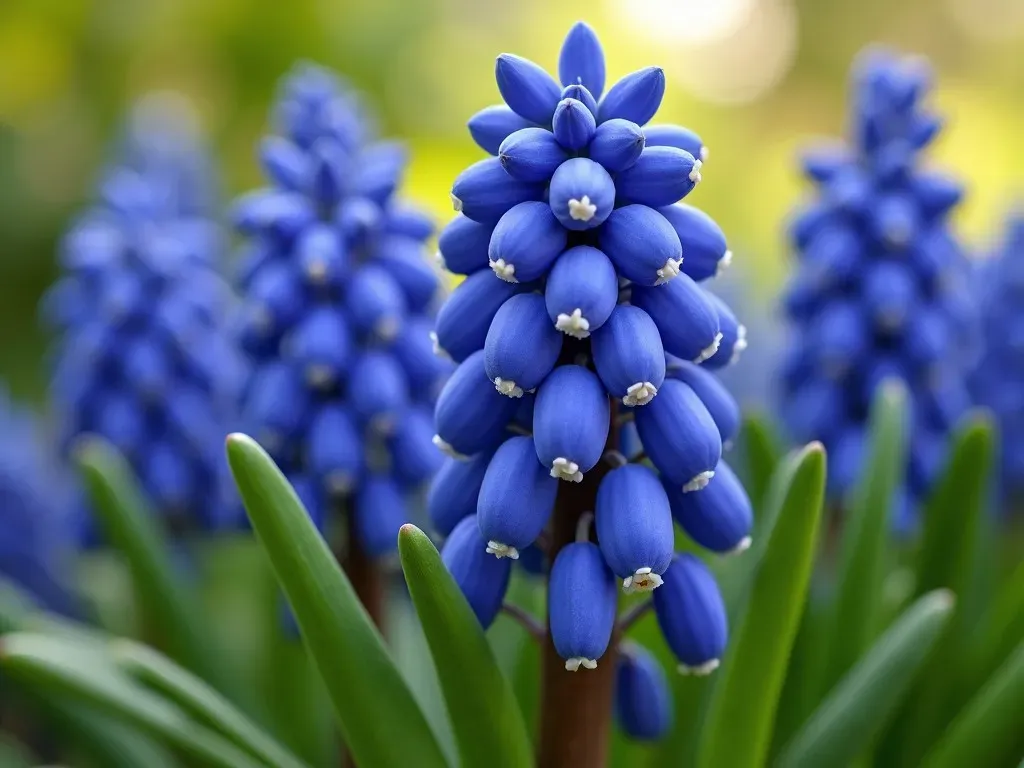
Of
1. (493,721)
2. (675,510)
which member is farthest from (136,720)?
(675,510)

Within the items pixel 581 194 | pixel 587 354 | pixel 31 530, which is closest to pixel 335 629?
pixel 587 354

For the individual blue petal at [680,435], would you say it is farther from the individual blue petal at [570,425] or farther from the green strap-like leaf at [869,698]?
the green strap-like leaf at [869,698]

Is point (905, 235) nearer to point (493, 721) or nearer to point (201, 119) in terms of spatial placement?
point (493, 721)

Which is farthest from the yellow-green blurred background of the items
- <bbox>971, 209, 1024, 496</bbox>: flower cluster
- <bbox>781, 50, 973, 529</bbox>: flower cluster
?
<bbox>781, 50, 973, 529</bbox>: flower cluster

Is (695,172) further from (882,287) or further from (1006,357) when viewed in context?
(1006,357)

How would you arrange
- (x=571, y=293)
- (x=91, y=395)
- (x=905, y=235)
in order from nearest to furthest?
(x=571, y=293) → (x=905, y=235) → (x=91, y=395)

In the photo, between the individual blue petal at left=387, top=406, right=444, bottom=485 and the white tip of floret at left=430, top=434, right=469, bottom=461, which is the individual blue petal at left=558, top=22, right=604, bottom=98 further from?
the individual blue petal at left=387, top=406, right=444, bottom=485

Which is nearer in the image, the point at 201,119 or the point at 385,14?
the point at 201,119
